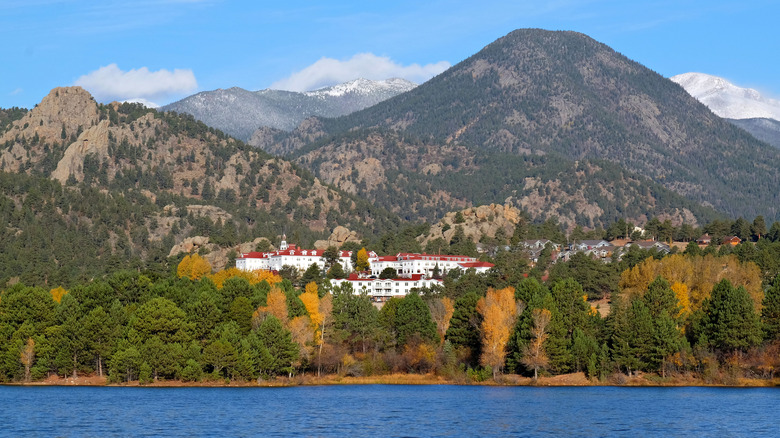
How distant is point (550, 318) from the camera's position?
13650 cm

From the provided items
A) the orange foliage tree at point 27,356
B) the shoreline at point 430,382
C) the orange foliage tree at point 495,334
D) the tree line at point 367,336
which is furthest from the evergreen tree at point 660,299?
the orange foliage tree at point 27,356

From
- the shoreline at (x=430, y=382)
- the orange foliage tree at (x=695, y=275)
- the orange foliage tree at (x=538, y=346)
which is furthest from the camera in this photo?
the orange foliage tree at (x=695, y=275)

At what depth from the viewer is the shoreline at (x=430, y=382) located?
132 metres

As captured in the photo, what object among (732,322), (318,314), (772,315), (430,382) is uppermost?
(318,314)

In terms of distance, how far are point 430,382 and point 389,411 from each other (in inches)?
1557

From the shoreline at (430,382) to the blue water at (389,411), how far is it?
285 centimetres

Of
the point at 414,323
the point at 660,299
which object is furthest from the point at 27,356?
the point at 660,299

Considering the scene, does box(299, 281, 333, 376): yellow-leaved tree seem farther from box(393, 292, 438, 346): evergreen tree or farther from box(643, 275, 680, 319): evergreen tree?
box(643, 275, 680, 319): evergreen tree

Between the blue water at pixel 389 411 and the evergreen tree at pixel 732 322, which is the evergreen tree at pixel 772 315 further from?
the blue water at pixel 389 411

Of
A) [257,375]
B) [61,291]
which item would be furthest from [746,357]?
[61,291]

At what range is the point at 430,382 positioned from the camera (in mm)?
144125

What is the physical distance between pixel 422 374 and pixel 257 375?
2575cm

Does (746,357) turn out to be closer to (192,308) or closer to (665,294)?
(665,294)

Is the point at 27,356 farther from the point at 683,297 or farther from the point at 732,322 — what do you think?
the point at 683,297
